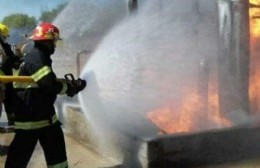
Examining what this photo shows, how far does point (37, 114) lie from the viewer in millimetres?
5363

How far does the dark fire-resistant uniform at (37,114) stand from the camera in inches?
204

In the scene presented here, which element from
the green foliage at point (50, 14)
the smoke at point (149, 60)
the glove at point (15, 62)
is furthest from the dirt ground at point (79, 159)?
the green foliage at point (50, 14)

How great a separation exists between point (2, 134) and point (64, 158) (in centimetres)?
353

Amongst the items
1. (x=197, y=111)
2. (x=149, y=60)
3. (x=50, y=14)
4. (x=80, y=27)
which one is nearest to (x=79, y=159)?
(x=197, y=111)

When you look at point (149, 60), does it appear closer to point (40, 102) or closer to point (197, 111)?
point (197, 111)

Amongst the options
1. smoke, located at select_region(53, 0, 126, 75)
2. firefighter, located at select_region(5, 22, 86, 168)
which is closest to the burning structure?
firefighter, located at select_region(5, 22, 86, 168)

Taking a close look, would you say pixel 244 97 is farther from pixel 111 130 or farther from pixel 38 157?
pixel 38 157

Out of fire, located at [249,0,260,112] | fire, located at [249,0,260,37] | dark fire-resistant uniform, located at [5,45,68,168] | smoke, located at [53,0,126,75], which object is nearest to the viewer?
dark fire-resistant uniform, located at [5,45,68,168]

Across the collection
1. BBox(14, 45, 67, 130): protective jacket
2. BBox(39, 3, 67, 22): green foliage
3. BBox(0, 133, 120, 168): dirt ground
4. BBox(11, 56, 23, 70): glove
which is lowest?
BBox(0, 133, 120, 168): dirt ground

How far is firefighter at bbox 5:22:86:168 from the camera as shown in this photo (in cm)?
519

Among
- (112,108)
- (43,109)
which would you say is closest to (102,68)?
(112,108)

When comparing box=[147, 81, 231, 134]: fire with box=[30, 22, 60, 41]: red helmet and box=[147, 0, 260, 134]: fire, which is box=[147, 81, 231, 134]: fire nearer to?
box=[147, 0, 260, 134]: fire

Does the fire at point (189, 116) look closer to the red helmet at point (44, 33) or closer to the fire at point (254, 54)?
the fire at point (254, 54)

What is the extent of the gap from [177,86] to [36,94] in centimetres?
306
